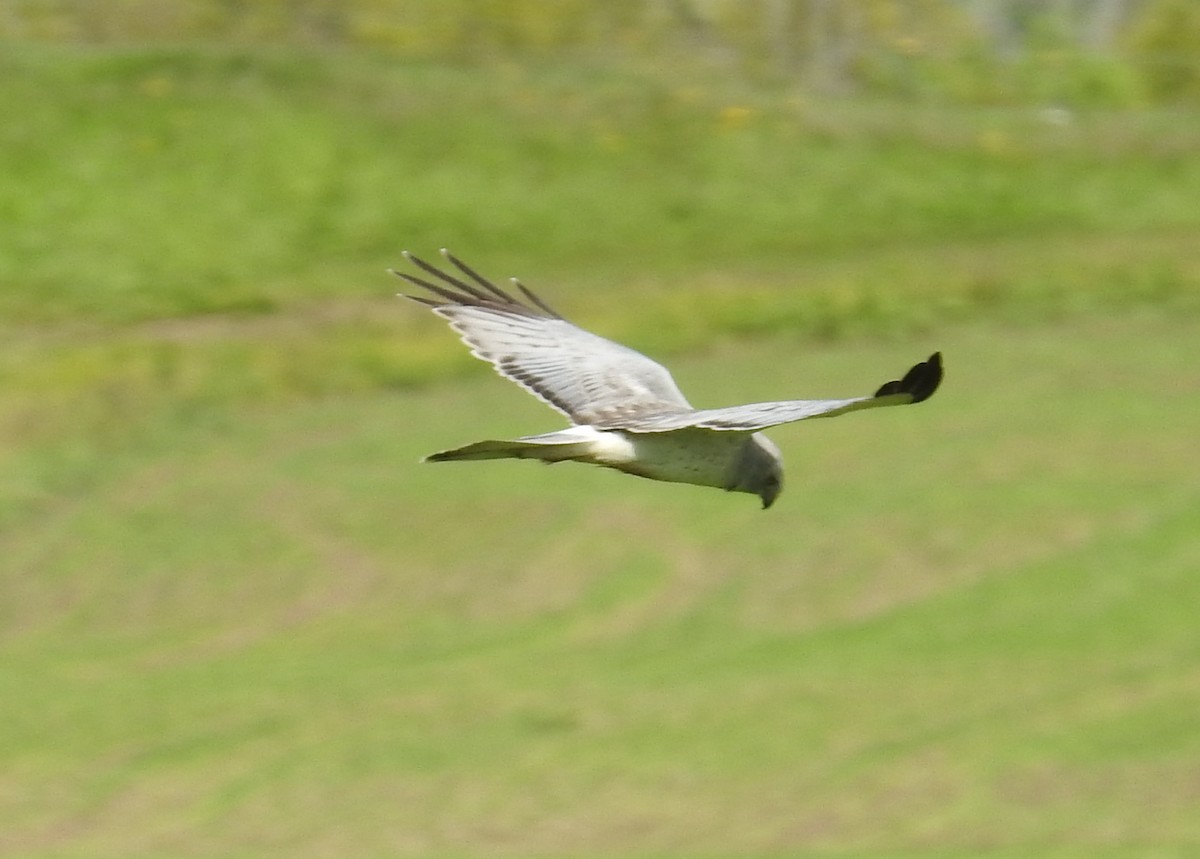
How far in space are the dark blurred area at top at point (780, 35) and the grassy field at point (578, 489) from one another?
1.97ft

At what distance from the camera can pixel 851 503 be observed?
2220cm

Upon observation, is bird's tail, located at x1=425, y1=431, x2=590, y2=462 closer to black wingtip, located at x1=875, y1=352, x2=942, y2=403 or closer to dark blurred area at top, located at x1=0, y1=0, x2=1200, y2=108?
black wingtip, located at x1=875, y1=352, x2=942, y2=403

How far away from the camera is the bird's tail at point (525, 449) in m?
7.61

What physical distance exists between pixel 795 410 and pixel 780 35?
28469 mm

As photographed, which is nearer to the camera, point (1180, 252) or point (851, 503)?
point (851, 503)

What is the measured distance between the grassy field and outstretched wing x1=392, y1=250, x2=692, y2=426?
21.3 ft

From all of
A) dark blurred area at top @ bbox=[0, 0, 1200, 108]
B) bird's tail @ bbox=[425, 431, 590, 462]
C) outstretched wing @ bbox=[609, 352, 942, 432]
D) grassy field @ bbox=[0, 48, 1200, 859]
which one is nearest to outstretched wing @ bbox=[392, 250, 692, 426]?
bird's tail @ bbox=[425, 431, 590, 462]

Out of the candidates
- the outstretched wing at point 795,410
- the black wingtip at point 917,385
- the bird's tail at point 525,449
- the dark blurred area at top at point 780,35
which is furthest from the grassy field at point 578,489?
the black wingtip at point 917,385

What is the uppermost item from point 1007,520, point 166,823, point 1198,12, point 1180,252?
point 1198,12

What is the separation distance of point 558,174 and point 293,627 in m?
14.5

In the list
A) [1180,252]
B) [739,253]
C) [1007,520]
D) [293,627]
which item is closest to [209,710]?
[293,627]

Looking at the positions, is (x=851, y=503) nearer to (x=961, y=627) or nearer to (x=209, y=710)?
(x=961, y=627)

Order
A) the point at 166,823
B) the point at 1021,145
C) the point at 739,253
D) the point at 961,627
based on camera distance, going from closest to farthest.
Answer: the point at 166,823, the point at 961,627, the point at 739,253, the point at 1021,145

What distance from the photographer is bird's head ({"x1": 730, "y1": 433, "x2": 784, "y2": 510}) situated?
346 inches
